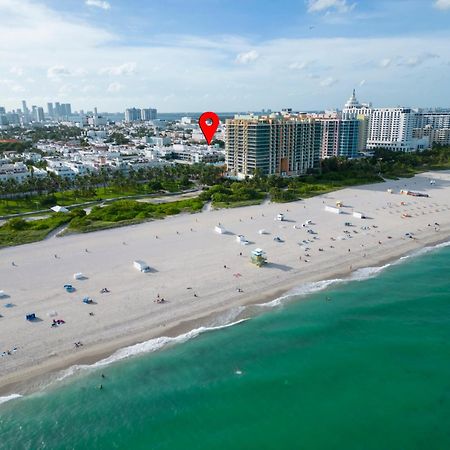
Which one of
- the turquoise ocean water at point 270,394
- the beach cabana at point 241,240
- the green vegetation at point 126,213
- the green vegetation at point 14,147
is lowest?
the turquoise ocean water at point 270,394

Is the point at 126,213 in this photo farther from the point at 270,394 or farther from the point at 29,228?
the point at 270,394

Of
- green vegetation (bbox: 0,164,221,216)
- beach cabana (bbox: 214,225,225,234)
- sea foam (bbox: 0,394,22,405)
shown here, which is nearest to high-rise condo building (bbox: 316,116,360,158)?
green vegetation (bbox: 0,164,221,216)

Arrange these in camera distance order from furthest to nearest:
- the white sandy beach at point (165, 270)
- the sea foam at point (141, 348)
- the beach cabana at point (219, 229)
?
the beach cabana at point (219, 229) → the white sandy beach at point (165, 270) → the sea foam at point (141, 348)

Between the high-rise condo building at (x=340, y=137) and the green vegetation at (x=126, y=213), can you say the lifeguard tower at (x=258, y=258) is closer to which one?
the green vegetation at (x=126, y=213)

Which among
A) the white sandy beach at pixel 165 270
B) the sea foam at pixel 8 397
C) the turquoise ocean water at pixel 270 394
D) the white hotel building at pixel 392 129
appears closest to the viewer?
the turquoise ocean water at pixel 270 394

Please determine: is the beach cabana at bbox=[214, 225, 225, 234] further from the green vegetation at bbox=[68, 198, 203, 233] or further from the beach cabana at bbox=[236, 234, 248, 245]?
the green vegetation at bbox=[68, 198, 203, 233]

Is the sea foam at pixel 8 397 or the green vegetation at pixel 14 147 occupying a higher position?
the green vegetation at pixel 14 147

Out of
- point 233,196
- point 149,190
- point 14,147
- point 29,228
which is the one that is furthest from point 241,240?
point 14,147

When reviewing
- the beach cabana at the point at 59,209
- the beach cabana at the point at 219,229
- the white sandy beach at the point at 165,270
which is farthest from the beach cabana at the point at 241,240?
the beach cabana at the point at 59,209
